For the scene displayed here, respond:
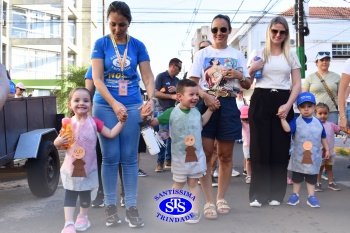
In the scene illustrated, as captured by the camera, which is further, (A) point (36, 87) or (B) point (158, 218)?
(A) point (36, 87)

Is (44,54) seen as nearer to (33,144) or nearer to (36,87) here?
(36,87)

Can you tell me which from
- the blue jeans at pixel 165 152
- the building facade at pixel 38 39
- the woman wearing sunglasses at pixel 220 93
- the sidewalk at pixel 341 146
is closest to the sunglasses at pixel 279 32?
the woman wearing sunglasses at pixel 220 93

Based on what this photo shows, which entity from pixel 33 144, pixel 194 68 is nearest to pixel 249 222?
pixel 194 68

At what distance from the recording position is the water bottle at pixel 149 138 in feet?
12.0

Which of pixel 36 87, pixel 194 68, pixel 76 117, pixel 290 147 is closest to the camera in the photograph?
pixel 76 117

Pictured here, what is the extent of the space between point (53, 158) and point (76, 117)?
2044 mm

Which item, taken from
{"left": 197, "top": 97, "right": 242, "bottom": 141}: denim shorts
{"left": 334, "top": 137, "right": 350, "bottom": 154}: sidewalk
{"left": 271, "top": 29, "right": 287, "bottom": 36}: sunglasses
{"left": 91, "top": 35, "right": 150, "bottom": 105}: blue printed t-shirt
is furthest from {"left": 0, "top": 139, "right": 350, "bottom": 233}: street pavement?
{"left": 334, "top": 137, "right": 350, "bottom": 154}: sidewalk

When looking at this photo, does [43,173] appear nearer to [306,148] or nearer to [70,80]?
[306,148]

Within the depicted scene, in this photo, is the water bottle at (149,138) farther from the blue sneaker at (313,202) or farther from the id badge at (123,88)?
the blue sneaker at (313,202)

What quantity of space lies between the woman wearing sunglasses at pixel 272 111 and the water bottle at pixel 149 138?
4.94 feet

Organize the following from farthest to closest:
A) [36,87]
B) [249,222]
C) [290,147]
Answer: [36,87] → [290,147] → [249,222]

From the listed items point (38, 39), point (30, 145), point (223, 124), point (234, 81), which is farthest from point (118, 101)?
point (38, 39)

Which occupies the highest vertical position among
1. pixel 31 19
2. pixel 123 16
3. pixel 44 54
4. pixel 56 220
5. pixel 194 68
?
pixel 31 19

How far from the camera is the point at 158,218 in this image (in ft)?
13.6
